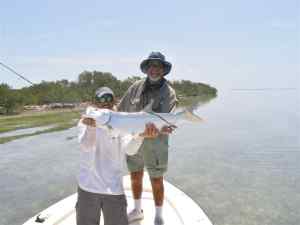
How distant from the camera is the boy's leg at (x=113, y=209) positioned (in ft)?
11.8

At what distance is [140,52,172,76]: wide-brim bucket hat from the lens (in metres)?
4.62

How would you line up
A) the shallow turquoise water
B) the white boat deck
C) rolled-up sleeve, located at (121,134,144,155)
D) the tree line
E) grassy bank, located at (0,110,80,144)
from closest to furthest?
rolled-up sleeve, located at (121,134,144,155) < the white boat deck < the shallow turquoise water < grassy bank, located at (0,110,80,144) < the tree line

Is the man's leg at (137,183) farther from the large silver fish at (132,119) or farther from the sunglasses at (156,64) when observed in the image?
the sunglasses at (156,64)

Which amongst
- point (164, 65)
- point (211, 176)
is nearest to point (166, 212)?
point (164, 65)

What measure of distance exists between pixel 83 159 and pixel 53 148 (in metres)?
12.1

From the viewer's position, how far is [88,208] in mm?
3592

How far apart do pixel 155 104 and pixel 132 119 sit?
1083 mm

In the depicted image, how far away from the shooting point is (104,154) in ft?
11.8

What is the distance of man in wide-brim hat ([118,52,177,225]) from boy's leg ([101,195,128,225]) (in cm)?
117

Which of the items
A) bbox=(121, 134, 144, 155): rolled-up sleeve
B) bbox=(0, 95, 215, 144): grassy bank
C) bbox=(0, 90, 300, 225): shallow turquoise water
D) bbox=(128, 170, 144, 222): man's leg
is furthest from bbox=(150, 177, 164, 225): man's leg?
bbox=(0, 95, 215, 144): grassy bank

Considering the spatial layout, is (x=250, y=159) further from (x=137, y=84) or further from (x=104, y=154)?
(x=104, y=154)

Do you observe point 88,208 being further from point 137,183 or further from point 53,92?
point 53,92

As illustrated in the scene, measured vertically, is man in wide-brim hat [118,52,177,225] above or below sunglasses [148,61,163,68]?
below

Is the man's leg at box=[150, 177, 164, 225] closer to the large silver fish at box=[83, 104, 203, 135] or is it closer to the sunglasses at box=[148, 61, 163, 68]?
the large silver fish at box=[83, 104, 203, 135]
